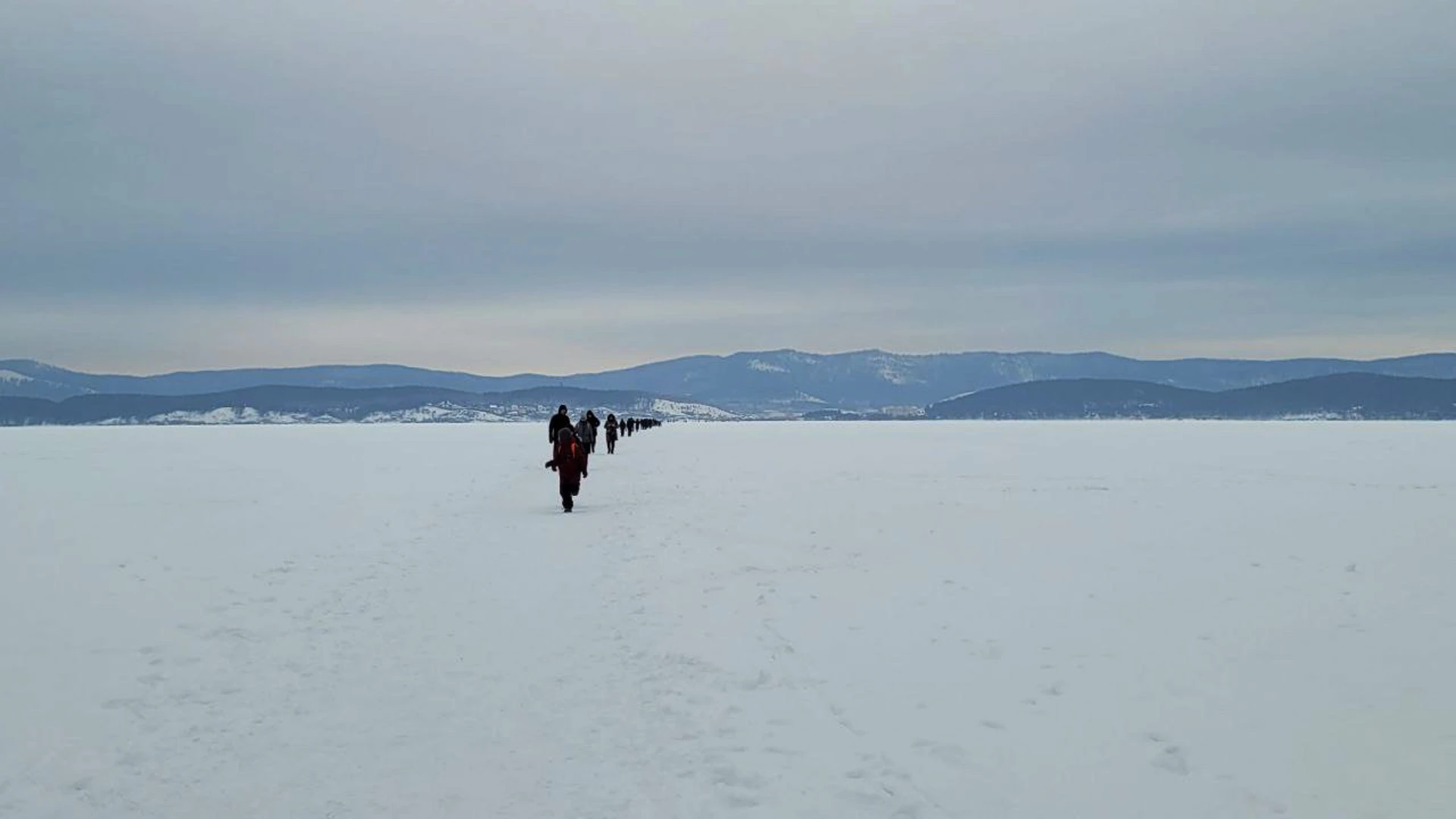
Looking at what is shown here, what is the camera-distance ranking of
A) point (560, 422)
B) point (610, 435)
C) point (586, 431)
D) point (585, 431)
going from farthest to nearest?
point (610, 435) → point (586, 431) → point (585, 431) → point (560, 422)

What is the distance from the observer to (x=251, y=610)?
38.0 feet

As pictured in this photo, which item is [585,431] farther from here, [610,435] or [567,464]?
[610,435]

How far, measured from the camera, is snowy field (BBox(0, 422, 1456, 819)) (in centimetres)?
643

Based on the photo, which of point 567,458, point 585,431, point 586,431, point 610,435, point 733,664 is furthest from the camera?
point 610,435

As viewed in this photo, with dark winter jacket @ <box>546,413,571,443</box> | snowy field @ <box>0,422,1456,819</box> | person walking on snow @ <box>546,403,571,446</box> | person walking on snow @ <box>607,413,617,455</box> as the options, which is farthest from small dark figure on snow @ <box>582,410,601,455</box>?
snowy field @ <box>0,422,1456,819</box>

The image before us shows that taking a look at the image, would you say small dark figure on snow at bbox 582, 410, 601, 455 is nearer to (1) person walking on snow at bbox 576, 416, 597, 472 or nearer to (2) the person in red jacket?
(1) person walking on snow at bbox 576, 416, 597, 472

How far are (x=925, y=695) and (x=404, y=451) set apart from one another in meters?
43.4

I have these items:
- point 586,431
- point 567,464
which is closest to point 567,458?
point 567,464

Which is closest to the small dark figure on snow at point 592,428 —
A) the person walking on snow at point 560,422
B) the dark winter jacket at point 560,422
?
the person walking on snow at point 560,422

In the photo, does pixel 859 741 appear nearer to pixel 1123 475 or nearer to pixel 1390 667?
pixel 1390 667

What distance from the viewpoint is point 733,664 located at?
9.34m

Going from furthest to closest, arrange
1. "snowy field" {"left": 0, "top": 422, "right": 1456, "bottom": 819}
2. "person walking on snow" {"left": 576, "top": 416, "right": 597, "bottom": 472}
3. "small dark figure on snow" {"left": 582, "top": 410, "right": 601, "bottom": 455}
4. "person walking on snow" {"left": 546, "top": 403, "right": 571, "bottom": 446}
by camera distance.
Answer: "small dark figure on snow" {"left": 582, "top": 410, "right": 601, "bottom": 455} < "person walking on snow" {"left": 576, "top": 416, "right": 597, "bottom": 472} < "person walking on snow" {"left": 546, "top": 403, "right": 571, "bottom": 446} < "snowy field" {"left": 0, "top": 422, "right": 1456, "bottom": 819}

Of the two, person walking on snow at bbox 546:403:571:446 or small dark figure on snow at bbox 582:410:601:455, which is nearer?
person walking on snow at bbox 546:403:571:446

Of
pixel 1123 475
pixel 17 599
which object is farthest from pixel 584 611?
pixel 1123 475
